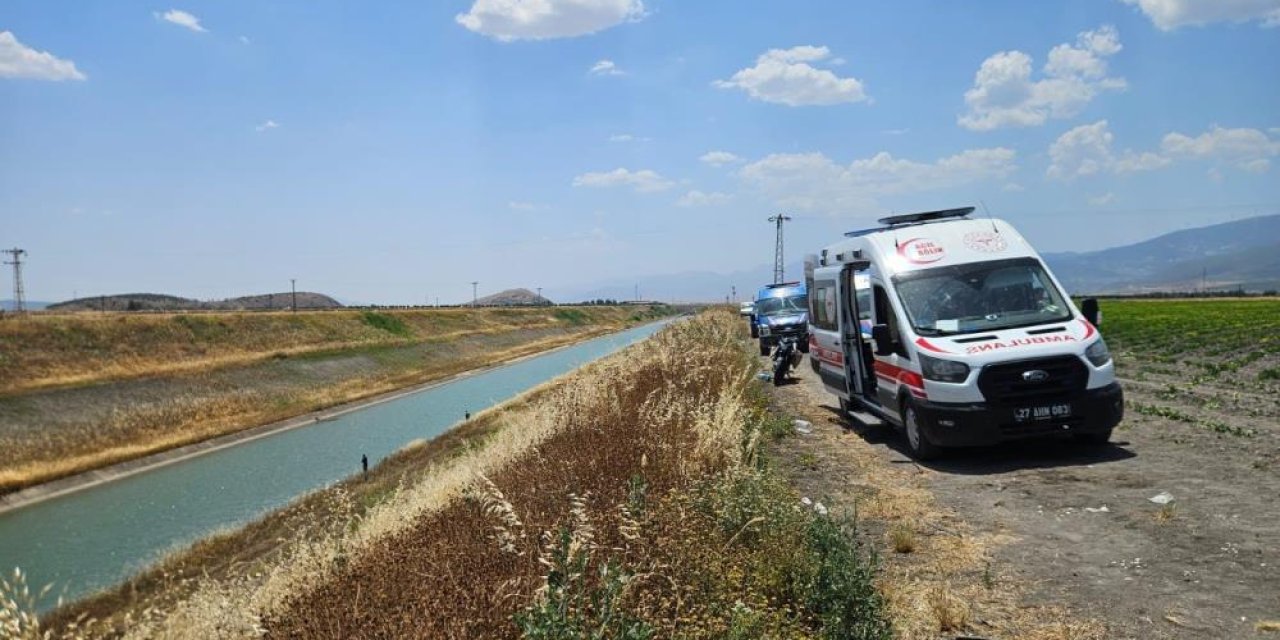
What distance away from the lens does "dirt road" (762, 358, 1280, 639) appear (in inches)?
191

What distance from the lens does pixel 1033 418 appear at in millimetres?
9141

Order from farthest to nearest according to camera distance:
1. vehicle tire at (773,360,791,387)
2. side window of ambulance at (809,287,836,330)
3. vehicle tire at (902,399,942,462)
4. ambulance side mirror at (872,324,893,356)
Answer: vehicle tire at (773,360,791,387)
side window of ambulance at (809,287,836,330)
ambulance side mirror at (872,324,893,356)
vehicle tire at (902,399,942,462)

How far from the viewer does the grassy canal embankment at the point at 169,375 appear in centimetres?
3425

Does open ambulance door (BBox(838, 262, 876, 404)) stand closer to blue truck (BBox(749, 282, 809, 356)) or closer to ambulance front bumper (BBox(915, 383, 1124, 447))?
ambulance front bumper (BBox(915, 383, 1124, 447))

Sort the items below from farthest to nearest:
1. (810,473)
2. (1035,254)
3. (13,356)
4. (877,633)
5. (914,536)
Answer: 1. (13,356)
2. (1035,254)
3. (810,473)
4. (914,536)
5. (877,633)

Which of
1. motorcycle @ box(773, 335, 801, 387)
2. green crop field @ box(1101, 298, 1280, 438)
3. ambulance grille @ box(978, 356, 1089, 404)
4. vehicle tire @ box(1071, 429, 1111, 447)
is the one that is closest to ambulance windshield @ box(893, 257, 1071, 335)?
ambulance grille @ box(978, 356, 1089, 404)

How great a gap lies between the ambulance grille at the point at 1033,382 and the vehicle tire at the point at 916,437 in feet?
3.24

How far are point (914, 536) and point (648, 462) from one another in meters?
2.35

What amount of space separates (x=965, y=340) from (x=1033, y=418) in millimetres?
1173

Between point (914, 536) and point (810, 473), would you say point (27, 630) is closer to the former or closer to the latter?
point (914, 536)

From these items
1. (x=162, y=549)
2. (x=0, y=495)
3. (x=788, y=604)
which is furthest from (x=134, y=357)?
(x=788, y=604)

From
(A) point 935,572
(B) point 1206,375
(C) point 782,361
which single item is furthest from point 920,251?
(B) point 1206,375

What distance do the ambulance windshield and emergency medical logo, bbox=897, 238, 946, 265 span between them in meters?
0.23

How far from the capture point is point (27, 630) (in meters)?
4.48
